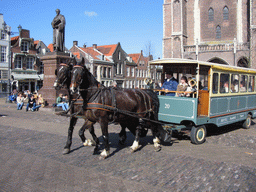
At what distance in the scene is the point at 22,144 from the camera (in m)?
7.52

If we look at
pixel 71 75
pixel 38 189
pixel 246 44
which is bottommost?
pixel 38 189

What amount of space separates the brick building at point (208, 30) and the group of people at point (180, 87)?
26.0 meters

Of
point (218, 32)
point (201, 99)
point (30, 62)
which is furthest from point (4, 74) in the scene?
point (201, 99)

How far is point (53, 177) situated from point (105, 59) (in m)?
44.3

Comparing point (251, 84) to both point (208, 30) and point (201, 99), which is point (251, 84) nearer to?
point (201, 99)

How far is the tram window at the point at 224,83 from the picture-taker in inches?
→ 340

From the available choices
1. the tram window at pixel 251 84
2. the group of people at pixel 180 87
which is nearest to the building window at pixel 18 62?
the group of people at pixel 180 87

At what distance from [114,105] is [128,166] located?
62.7 inches

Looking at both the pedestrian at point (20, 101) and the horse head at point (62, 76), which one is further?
the pedestrian at point (20, 101)

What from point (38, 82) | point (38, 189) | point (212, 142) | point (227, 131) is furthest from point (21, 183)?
point (38, 82)

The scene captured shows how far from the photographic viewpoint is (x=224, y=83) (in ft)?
29.0

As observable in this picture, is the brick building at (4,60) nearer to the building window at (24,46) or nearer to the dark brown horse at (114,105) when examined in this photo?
the building window at (24,46)

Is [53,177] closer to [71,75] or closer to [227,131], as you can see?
[71,75]

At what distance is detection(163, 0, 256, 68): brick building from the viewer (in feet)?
107
